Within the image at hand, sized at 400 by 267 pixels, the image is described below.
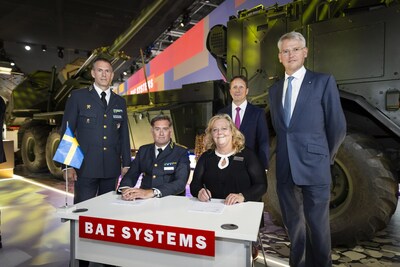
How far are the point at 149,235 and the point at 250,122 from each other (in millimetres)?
1582

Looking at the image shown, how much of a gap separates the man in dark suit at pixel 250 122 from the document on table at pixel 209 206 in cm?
94

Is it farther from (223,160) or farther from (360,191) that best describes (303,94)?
(360,191)

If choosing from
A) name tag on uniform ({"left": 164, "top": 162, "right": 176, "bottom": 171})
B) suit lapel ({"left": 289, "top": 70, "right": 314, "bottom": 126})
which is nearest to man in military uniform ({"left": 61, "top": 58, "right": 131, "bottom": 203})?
name tag on uniform ({"left": 164, "top": 162, "right": 176, "bottom": 171})

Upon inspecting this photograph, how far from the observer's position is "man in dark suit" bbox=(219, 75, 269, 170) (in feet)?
9.05

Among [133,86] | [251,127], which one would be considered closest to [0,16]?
[133,86]

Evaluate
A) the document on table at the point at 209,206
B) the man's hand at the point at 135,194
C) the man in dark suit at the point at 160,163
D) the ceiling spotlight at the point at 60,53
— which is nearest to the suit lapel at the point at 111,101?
the man in dark suit at the point at 160,163

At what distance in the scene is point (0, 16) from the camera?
372 inches

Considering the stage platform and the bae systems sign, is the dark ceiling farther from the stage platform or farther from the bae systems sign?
the bae systems sign

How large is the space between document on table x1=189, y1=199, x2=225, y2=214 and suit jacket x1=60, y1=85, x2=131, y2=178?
106 cm

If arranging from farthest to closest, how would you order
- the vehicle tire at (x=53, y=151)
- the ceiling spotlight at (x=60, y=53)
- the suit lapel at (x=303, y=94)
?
the ceiling spotlight at (x=60, y=53)
the vehicle tire at (x=53, y=151)
the suit lapel at (x=303, y=94)

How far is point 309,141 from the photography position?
6.73ft

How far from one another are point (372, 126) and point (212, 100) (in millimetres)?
1985

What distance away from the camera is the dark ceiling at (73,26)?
8.80m

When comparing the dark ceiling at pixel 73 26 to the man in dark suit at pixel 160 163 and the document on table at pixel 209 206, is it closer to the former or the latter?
the man in dark suit at pixel 160 163
